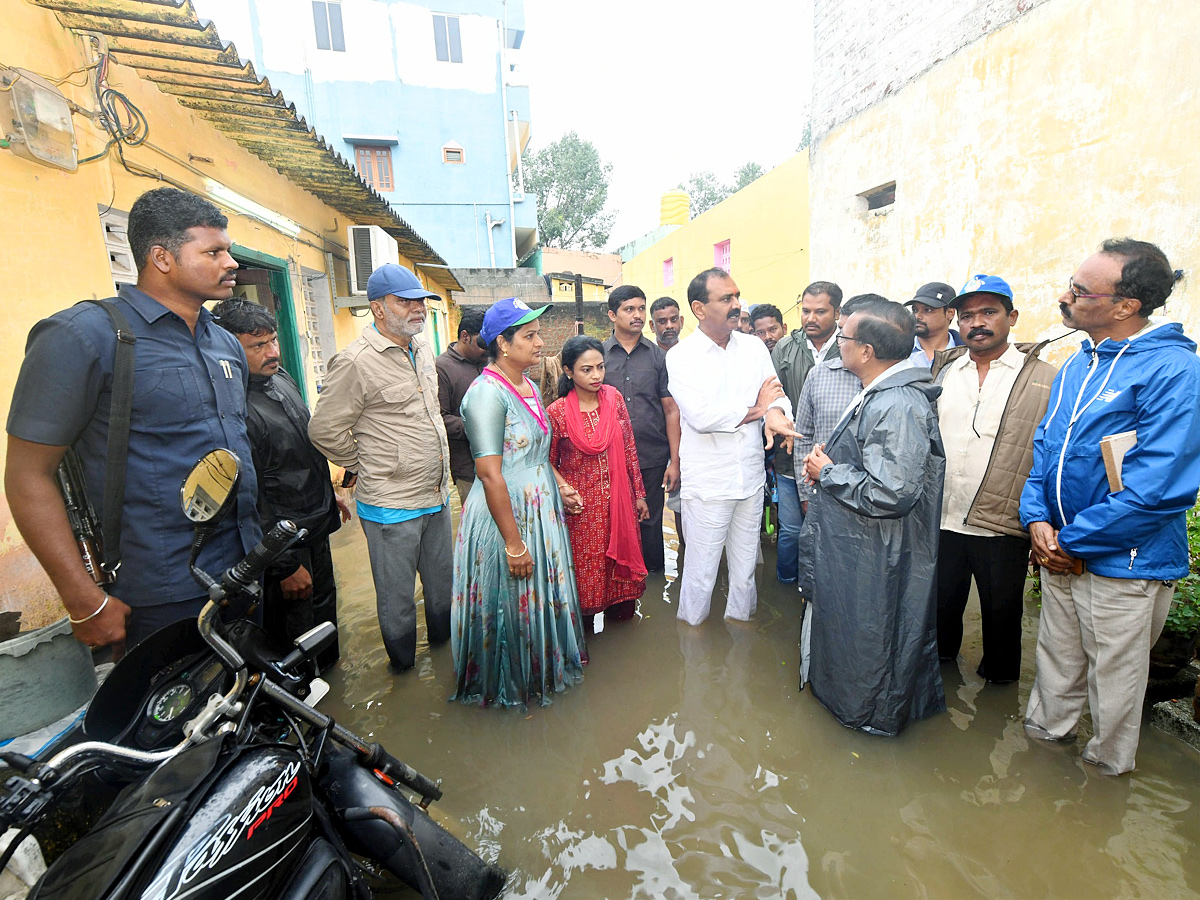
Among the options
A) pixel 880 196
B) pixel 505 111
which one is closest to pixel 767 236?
pixel 880 196

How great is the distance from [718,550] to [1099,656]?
1798mm

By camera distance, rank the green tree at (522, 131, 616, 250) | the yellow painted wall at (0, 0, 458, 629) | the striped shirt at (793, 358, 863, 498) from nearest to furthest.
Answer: the yellow painted wall at (0, 0, 458, 629)
the striped shirt at (793, 358, 863, 498)
the green tree at (522, 131, 616, 250)

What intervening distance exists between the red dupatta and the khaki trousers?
1.99 metres

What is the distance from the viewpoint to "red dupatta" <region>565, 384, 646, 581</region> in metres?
3.32

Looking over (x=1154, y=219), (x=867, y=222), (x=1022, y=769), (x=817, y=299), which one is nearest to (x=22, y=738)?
(x=1022, y=769)

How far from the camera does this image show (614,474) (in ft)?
11.2

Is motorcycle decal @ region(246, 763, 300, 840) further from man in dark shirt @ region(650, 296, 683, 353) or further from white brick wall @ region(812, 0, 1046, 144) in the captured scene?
white brick wall @ region(812, 0, 1046, 144)

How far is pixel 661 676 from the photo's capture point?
3.28m

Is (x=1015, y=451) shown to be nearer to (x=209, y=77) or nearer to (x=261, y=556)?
(x=261, y=556)

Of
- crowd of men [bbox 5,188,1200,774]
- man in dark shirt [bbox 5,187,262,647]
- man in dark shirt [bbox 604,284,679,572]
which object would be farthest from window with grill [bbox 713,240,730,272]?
man in dark shirt [bbox 5,187,262,647]

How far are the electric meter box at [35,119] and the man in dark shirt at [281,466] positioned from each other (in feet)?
3.37

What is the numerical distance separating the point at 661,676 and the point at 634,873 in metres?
1.22

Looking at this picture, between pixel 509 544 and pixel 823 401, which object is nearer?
pixel 509 544

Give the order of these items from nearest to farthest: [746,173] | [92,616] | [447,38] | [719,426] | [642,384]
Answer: [92,616]
[719,426]
[642,384]
[447,38]
[746,173]
